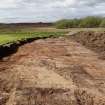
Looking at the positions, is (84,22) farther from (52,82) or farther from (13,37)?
(52,82)

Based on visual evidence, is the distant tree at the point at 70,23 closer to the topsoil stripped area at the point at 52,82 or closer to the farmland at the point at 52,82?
the farmland at the point at 52,82

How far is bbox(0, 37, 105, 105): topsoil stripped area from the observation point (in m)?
12.6

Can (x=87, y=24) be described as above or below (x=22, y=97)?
Result: below

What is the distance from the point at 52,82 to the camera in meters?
15.4

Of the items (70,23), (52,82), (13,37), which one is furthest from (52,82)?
(70,23)

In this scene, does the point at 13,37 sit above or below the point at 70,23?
above

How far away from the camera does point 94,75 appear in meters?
17.6

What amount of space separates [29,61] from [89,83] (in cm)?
739

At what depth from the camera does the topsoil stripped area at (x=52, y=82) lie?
496 inches

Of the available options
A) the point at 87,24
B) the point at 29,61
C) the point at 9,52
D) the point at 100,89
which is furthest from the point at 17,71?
the point at 87,24

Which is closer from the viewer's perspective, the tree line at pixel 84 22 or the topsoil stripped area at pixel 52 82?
the topsoil stripped area at pixel 52 82

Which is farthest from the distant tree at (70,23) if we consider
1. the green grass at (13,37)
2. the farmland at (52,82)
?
the farmland at (52,82)

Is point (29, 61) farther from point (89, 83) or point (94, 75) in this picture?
point (89, 83)

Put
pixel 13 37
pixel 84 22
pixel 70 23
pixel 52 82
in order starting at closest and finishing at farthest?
pixel 52 82 → pixel 13 37 → pixel 84 22 → pixel 70 23
